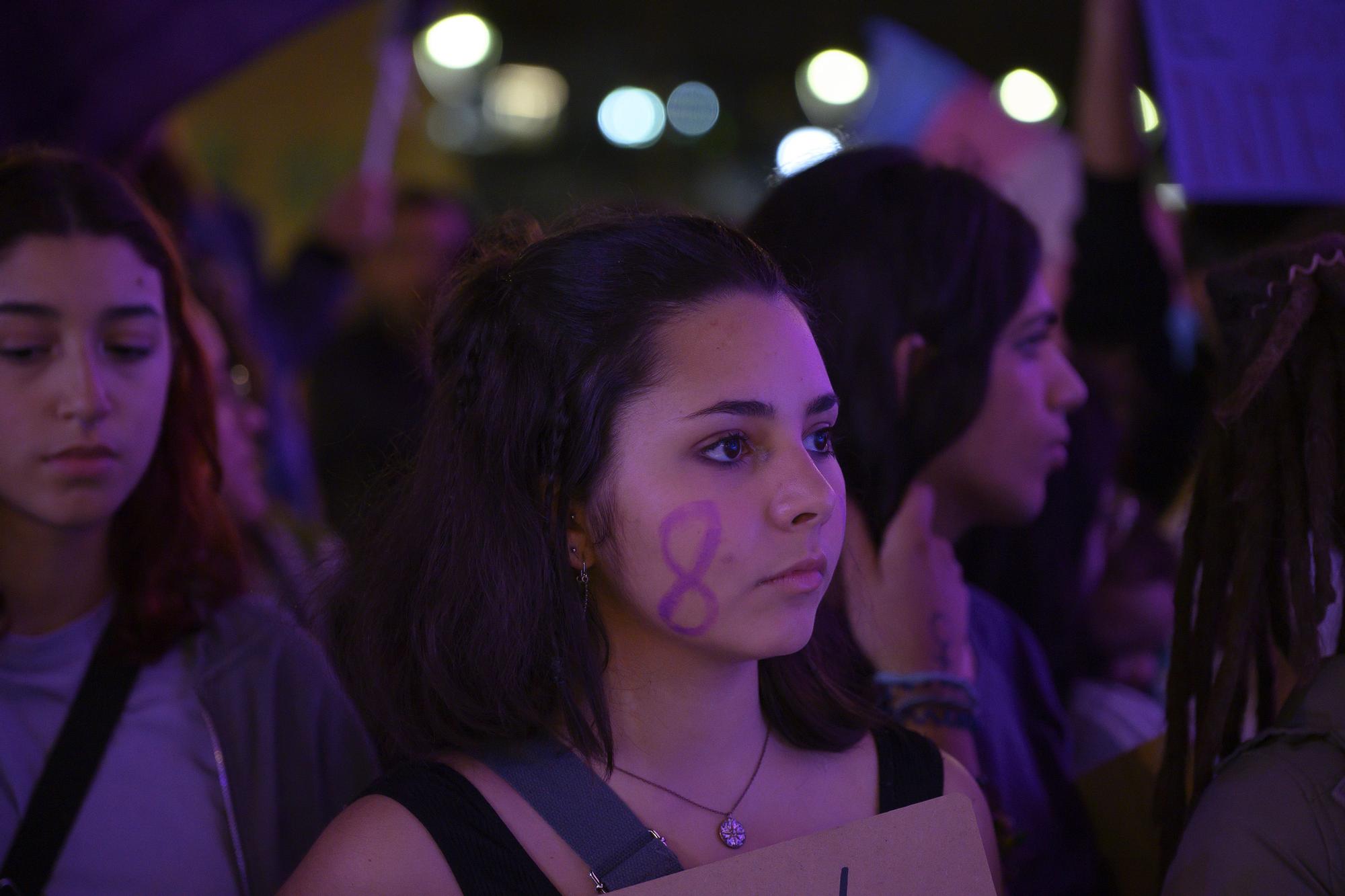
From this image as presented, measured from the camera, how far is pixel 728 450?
1.45 m

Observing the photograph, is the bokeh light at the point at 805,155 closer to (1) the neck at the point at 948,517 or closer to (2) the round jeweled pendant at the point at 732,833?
(1) the neck at the point at 948,517

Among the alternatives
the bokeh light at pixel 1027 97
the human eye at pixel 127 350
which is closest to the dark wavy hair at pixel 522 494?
the human eye at pixel 127 350

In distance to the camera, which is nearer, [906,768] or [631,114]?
[906,768]

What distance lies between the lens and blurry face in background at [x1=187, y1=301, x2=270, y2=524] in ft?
8.97

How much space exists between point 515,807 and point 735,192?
11.6 m

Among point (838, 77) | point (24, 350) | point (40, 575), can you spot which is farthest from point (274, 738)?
point (838, 77)

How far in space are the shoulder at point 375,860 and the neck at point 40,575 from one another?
2.38 ft

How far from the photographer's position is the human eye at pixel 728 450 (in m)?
1.44

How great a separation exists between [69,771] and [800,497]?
115 centimetres

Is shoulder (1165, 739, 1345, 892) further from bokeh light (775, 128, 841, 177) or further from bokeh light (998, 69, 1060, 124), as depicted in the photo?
bokeh light (998, 69, 1060, 124)

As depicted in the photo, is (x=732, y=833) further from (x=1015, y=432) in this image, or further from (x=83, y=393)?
(x=83, y=393)

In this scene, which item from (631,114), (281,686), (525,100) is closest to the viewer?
(281,686)

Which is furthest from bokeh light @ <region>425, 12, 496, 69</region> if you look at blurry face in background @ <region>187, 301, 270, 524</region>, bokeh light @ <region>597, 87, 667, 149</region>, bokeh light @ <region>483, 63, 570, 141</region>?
blurry face in background @ <region>187, 301, 270, 524</region>

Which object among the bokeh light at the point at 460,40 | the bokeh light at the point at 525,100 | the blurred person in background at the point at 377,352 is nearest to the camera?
the blurred person in background at the point at 377,352
